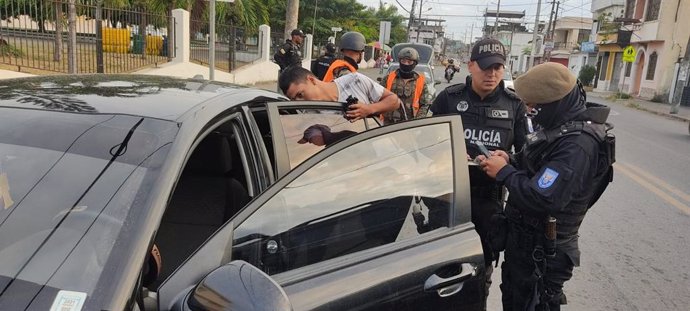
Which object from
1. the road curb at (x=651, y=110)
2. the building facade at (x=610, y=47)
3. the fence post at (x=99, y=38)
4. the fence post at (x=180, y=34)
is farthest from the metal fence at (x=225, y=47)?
the building facade at (x=610, y=47)

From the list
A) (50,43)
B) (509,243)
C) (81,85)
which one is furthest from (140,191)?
(50,43)

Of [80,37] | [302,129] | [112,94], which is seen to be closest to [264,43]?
[80,37]

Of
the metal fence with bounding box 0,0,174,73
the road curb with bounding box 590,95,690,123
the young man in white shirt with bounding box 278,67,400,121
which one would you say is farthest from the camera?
the road curb with bounding box 590,95,690,123

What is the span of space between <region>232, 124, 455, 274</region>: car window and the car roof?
474 millimetres

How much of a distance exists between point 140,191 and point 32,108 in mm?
636

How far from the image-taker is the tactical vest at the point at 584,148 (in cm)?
228

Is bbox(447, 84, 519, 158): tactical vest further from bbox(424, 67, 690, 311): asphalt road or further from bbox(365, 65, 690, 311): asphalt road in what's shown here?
bbox(424, 67, 690, 311): asphalt road

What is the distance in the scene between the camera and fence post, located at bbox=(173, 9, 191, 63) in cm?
1359

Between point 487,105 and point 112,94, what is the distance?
87.0 inches

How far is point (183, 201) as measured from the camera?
2.38m

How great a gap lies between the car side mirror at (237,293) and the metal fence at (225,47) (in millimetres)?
14120

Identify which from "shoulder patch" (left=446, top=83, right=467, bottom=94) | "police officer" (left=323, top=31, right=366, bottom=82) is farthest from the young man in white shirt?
"police officer" (left=323, top=31, right=366, bottom=82)

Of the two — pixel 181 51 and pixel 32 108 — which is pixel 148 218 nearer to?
pixel 32 108

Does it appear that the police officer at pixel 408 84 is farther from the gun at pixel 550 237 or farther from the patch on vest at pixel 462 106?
the gun at pixel 550 237
